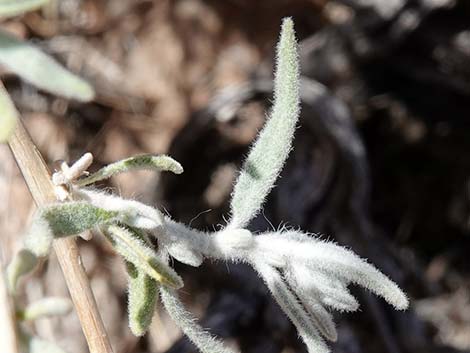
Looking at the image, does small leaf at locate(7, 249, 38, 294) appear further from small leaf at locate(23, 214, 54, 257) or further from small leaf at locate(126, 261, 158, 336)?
small leaf at locate(126, 261, 158, 336)

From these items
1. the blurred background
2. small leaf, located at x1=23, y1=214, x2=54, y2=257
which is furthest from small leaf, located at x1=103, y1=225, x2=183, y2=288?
the blurred background

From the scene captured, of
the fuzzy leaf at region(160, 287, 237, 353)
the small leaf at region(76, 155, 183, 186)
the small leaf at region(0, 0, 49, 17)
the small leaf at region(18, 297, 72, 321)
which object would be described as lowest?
the small leaf at region(18, 297, 72, 321)

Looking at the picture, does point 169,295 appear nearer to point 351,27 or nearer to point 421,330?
point 421,330

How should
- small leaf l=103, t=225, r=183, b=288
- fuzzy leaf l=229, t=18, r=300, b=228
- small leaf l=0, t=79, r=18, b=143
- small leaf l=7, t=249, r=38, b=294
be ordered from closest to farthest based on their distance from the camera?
small leaf l=0, t=79, r=18, b=143, small leaf l=7, t=249, r=38, b=294, small leaf l=103, t=225, r=183, b=288, fuzzy leaf l=229, t=18, r=300, b=228

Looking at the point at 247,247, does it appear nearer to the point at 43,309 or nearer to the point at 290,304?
the point at 290,304

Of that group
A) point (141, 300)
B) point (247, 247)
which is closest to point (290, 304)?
point (247, 247)

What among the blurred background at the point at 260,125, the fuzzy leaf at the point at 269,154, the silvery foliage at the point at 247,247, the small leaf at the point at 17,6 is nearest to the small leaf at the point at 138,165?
the silvery foliage at the point at 247,247
